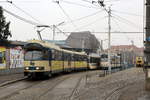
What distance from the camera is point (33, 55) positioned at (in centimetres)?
2217

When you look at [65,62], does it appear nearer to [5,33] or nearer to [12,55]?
[12,55]

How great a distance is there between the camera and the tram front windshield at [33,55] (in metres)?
22.0

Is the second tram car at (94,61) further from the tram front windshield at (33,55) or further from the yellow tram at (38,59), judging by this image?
the tram front windshield at (33,55)

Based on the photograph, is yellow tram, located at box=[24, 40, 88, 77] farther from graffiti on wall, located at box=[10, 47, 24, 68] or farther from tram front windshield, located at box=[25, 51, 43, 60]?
graffiti on wall, located at box=[10, 47, 24, 68]

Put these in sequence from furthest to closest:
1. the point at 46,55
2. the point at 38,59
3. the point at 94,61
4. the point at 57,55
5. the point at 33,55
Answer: the point at 94,61 < the point at 57,55 < the point at 46,55 < the point at 33,55 < the point at 38,59

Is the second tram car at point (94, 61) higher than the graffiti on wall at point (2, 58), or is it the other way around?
the graffiti on wall at point (2, 58)

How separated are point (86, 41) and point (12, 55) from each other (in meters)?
83.4

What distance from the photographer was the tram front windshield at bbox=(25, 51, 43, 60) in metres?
22.0

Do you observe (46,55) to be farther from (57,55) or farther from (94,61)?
(94,61)

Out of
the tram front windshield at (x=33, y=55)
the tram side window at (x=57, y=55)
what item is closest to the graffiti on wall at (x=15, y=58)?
the tram side window at (x=57, y=55)

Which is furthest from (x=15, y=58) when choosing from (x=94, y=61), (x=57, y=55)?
(x=94, y=61)

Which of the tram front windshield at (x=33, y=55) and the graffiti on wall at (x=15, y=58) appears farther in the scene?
the graffiti on wall at (x=15, y=58)

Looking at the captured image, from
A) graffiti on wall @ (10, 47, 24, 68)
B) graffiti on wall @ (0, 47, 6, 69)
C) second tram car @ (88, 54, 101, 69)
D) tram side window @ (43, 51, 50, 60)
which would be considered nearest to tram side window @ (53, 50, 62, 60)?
tram side window @ (43, 51, 50, 60)

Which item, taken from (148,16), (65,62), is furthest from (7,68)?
(148,16)
